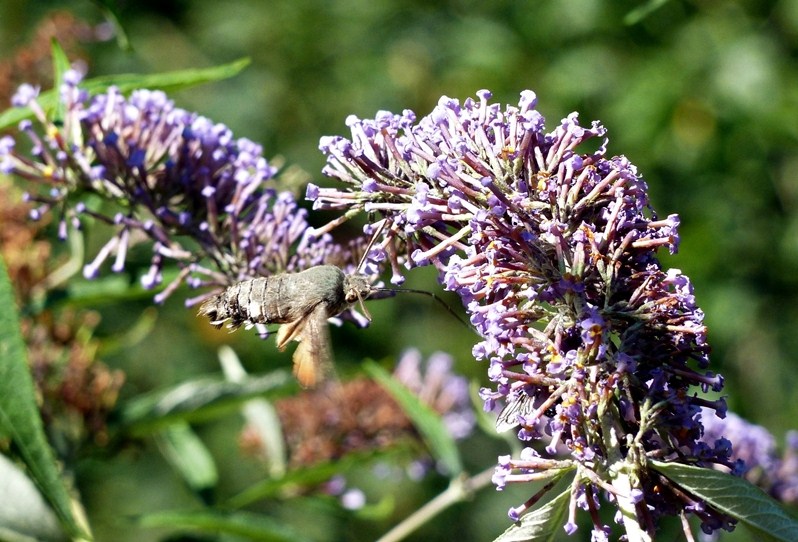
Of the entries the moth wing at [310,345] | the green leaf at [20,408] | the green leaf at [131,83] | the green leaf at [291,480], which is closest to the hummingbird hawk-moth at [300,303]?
the moth wing at [310,345]

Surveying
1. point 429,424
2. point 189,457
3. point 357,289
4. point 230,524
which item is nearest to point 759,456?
point 429,424

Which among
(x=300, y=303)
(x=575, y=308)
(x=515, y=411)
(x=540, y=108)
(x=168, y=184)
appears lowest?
(x=515, y=411)

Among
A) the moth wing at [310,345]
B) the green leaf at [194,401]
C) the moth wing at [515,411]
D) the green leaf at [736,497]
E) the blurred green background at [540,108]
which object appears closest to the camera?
the green leaf at [736,497]

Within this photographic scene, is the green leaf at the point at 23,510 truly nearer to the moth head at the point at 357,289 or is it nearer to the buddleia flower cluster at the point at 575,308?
the moth head at the point at 357,289

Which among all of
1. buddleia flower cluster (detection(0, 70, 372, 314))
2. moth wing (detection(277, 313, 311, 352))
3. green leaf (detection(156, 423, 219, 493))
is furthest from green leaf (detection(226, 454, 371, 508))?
moth wing (detection(277, 313, 311, 352))

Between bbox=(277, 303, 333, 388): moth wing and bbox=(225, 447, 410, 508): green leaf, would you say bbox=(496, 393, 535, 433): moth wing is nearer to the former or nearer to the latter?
bbox=(277, 303, 333, 388): moth wing

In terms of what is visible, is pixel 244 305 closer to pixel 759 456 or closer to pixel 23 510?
pixel 23 510
